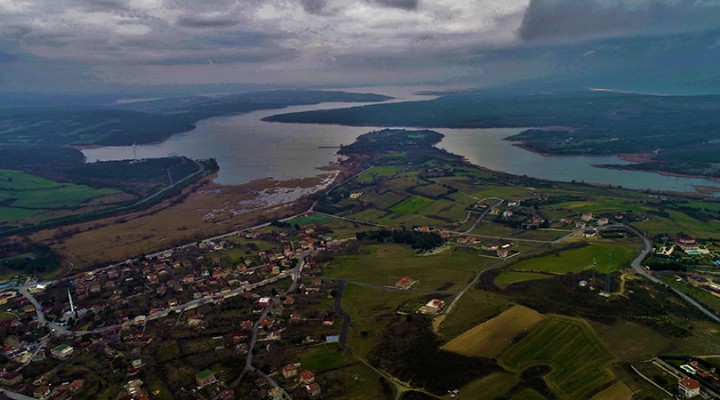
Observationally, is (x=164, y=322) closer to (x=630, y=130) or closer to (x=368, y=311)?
(x=368, y=311)

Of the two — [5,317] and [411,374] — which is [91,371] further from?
[411,374]

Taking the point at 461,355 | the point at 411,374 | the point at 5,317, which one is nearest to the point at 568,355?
the point at 461,355

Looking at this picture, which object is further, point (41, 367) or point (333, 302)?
point (333, 302)

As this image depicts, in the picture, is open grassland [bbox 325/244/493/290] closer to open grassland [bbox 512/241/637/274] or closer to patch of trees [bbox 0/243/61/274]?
open grassland [bbox 512/241/637/274]

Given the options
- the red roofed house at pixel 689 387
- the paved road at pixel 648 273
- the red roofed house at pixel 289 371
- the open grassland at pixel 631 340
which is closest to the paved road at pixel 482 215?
the paved road at pixel 648 273

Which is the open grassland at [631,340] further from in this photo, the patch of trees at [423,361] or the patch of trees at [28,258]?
the patch of trees at [28,258]
